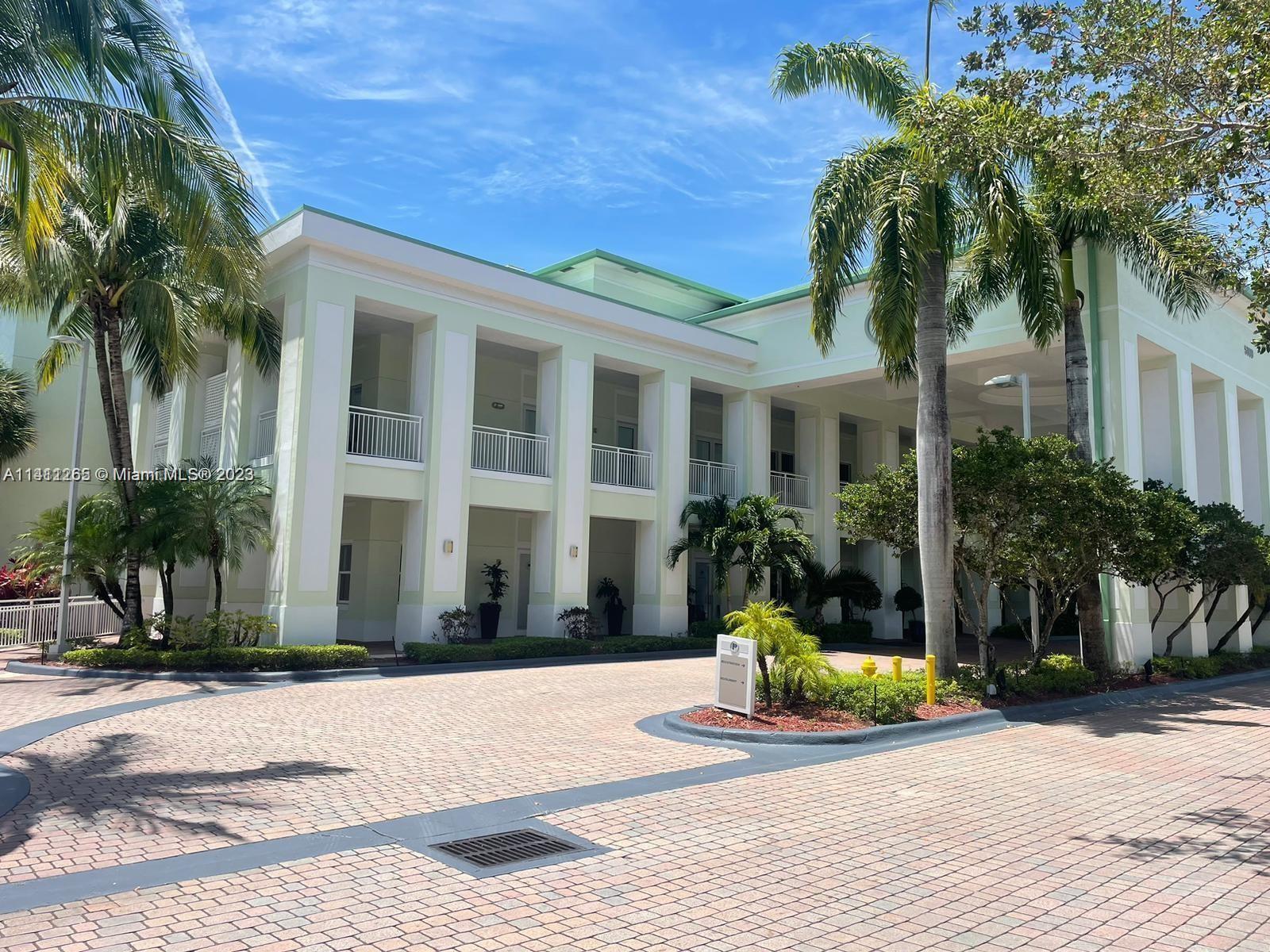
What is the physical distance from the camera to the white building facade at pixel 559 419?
18672 mm

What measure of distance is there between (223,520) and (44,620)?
20.4 ft

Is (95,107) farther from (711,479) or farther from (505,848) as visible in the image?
(711,479)

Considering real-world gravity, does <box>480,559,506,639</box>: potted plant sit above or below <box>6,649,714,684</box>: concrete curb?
above

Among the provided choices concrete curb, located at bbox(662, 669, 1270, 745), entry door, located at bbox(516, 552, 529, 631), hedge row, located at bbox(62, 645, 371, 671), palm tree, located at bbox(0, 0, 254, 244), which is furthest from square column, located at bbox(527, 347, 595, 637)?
palm tree, located at bbox(0, 0, 254, 244)

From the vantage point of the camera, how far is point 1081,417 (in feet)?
56.5

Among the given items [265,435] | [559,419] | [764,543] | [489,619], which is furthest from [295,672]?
[764,543]

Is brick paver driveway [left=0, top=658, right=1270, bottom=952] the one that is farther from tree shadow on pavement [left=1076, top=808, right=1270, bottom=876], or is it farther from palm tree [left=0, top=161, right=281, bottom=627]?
palm tree [left=0, top=161, right=281, bottom=627]

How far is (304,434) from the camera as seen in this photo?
18.1 meters

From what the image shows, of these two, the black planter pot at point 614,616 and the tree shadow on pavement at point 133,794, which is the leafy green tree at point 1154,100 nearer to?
the tree shadow on pavement at point 133,794

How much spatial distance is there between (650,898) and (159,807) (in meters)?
4.21

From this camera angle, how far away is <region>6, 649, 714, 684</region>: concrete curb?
50.3ft

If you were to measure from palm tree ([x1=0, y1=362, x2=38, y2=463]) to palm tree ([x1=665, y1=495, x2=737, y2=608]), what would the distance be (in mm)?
19360

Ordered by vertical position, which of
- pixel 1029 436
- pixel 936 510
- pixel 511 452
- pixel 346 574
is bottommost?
pixel 346 574

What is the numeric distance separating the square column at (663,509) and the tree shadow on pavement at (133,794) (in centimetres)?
1582
